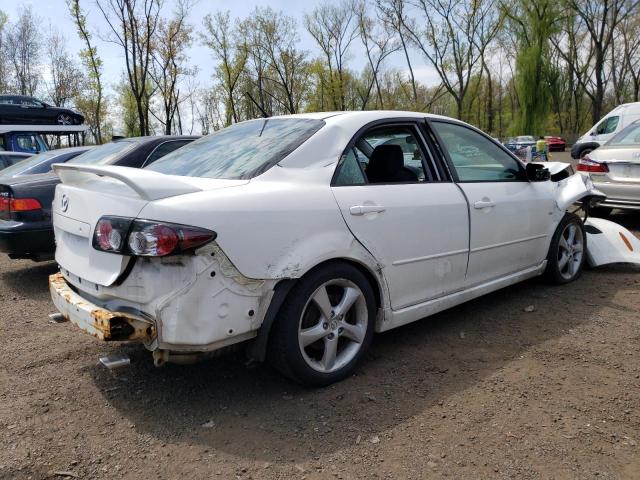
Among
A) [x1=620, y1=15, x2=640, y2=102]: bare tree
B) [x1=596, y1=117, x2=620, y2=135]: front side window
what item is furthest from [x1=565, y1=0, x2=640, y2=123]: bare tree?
[x1=596, y1=117, x2=620, y2=135]: front side window

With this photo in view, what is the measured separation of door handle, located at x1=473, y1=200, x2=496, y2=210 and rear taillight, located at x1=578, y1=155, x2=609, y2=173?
14.1 ft

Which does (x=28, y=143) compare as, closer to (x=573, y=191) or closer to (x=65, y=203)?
(x=65, y=203)

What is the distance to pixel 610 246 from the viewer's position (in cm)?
517

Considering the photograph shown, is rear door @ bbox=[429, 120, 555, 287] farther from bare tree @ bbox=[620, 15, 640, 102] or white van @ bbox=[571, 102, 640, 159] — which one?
bare tree @ bbox=[620, 15, 640, 102]

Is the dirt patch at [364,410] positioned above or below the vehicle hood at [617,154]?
below

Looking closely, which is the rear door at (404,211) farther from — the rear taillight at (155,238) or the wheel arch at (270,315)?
the rear taillight at (155,238)

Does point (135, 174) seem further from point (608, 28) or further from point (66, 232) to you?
point (608, 28)

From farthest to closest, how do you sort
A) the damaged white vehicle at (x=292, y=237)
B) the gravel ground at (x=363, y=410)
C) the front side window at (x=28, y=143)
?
1. the front side window at (x=28, y=143)
2. the damaged white vehicle at (x=292, y=237)
3. the gravel ground at (x=363, y=410)

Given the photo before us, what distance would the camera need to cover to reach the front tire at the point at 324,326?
103 inches

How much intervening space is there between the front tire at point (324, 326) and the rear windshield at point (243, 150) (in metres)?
0.71

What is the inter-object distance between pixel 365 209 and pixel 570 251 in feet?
9.17

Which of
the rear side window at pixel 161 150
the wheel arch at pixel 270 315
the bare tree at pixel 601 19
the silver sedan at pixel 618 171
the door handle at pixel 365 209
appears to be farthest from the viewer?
the bare tree at pixel 601 19

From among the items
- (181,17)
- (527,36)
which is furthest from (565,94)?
(181,17)

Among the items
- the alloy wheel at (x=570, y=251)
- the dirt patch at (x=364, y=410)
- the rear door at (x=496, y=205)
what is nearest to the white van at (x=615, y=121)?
the alloy wheel at (x=570, y=251)
